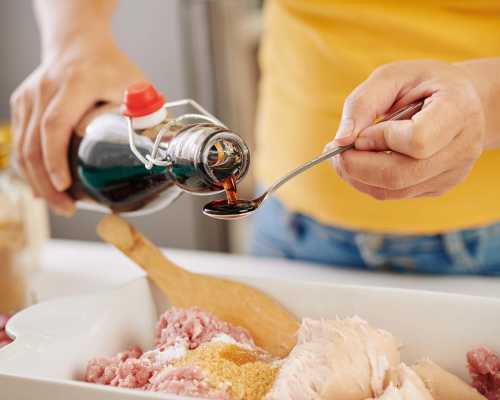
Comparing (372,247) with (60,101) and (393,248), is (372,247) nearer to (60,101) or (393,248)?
(393,248)

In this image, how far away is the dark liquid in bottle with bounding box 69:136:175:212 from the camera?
76cm

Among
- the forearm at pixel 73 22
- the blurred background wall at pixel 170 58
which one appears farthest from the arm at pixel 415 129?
the blurred background wall at pixel 170 58

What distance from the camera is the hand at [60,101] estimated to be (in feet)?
2.74

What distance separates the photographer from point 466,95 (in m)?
0.61

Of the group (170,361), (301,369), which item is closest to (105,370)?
(170,361)

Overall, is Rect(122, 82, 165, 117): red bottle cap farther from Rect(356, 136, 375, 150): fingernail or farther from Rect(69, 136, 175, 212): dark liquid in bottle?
Rect(356, 136, 375, 150): fingernail

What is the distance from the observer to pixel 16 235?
966 mm

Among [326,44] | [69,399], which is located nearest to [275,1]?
[326,44]

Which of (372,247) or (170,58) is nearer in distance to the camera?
(372,247)

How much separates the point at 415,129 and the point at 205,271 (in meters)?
0.50

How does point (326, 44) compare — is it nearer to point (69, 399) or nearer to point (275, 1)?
point (275, 1)

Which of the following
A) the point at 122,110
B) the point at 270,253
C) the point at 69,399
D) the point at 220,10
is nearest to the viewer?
the point at 69,399

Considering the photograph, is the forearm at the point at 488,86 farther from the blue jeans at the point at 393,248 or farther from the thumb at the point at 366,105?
the blue jeans at the point at 393,248

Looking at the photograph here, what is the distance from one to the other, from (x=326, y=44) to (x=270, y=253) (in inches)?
13.5
